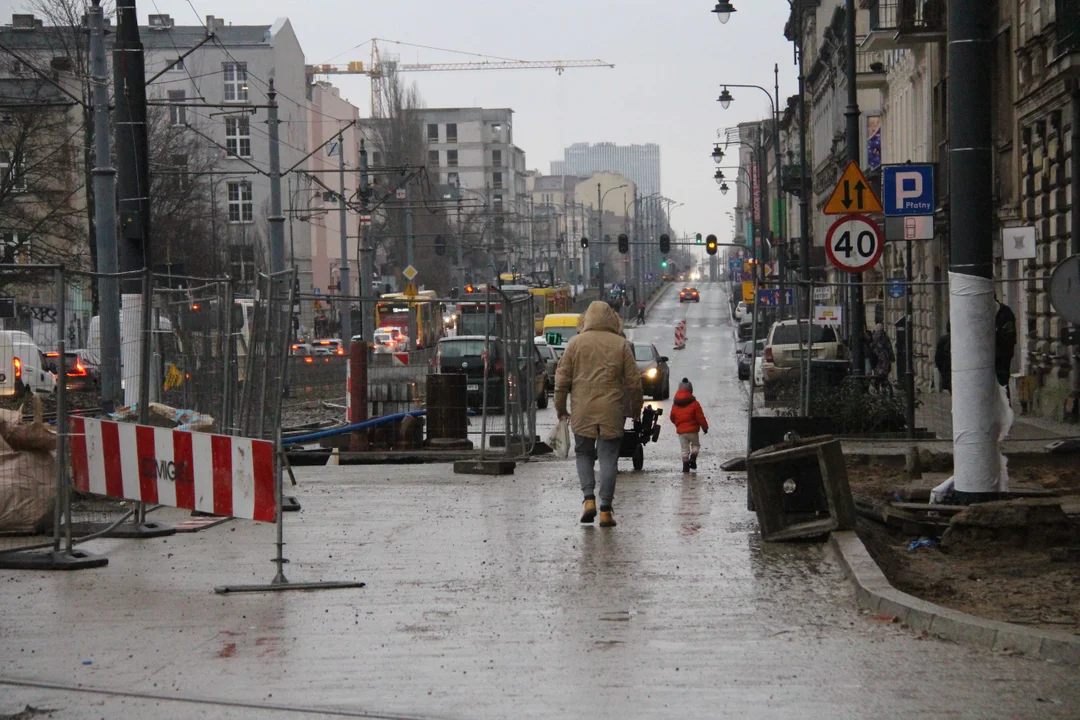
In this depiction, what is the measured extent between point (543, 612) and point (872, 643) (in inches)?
75.4

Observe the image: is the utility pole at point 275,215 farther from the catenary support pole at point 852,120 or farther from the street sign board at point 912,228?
the street sign board at point 912,228

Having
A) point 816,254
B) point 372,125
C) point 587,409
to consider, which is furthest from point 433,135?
point 587,409

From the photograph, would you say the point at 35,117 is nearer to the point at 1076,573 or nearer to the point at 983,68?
the point at 983,68

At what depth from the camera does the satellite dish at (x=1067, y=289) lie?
32.0 ft

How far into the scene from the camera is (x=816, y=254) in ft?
226

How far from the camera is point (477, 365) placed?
2234cm

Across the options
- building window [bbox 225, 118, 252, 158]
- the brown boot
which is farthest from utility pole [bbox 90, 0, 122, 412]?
building window [bbox 225, 118, 252, 158]

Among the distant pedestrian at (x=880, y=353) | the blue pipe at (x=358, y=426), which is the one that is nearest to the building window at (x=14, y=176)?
the blue pipe at (x=358, y=426)

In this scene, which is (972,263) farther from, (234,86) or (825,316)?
(234,86)

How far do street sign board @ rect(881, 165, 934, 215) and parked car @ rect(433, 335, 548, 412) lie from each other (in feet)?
17.4

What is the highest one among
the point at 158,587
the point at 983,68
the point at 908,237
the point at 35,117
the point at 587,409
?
the point at 35,117

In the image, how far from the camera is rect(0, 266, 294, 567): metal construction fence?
11.0m

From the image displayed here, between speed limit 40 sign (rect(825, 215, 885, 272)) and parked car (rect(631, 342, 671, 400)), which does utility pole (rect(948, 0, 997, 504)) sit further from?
parked car (rect(631, 342, 671, 400))

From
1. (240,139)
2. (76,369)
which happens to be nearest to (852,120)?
(76,369)
